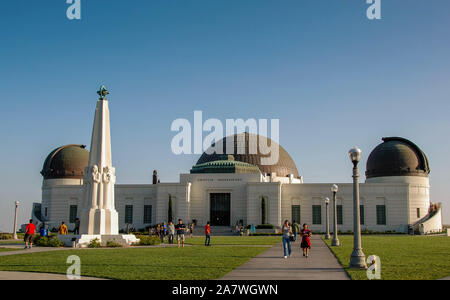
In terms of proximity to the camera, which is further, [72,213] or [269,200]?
[72,213]

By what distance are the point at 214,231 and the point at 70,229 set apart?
1938 centimetres

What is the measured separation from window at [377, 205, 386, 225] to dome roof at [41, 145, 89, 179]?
130 ft

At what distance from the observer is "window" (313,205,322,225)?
57.2 meters

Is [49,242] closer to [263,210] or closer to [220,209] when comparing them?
[263,210]

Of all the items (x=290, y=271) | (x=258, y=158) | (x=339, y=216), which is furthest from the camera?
(x=258, y=158)

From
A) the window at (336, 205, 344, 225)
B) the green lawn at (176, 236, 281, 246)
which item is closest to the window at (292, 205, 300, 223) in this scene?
the window at (336, 205, 344, 225)

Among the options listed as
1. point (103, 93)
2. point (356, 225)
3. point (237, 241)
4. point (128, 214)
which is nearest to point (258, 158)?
point (128, 214)

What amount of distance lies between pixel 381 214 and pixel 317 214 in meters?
7.43

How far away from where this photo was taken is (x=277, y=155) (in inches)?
2766

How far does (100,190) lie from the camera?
28641 mm
